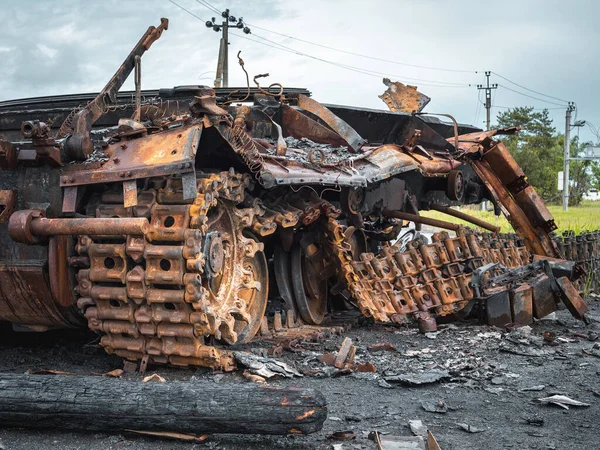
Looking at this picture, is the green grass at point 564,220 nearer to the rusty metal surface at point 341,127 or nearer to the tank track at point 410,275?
the tank track at point 410,275

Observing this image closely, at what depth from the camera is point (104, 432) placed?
4.20 meters

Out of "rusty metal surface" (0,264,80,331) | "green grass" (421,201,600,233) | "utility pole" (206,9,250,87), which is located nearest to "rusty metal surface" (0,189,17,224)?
"rusty metal surface" (0,264,80,331)

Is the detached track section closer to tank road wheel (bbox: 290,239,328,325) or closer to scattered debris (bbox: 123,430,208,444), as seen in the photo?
scattered debris (bbox: 123,430,208,444)

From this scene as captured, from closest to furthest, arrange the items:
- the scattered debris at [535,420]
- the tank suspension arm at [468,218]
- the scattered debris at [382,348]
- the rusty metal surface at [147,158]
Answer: the scattered debris at [535,420], the rusty metal surface at [147,158], the scattered debris at [382,348], the tank suspension arm at [468,218]

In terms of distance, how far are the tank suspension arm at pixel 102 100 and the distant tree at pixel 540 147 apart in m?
38.6

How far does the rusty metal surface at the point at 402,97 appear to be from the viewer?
10.6m

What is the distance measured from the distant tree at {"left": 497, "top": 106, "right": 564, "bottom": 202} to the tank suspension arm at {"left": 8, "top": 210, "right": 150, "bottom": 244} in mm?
39995

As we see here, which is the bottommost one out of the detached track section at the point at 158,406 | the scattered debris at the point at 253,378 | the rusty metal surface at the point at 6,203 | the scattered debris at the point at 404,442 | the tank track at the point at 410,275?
the scattered debris at the point at 404,442

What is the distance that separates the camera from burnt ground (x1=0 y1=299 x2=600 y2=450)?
409 centimetres

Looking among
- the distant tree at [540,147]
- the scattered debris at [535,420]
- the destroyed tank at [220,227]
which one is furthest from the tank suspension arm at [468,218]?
the distant tree at [540,147]

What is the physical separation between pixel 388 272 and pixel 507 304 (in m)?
1.16

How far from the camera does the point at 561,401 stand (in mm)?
4816

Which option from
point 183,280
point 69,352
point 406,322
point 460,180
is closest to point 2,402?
point 183,280

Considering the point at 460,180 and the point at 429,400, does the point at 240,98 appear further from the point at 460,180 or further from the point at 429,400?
the point at 429,400
